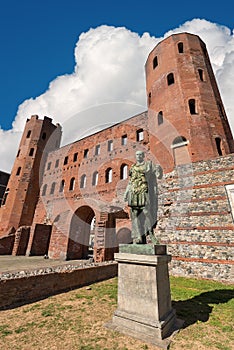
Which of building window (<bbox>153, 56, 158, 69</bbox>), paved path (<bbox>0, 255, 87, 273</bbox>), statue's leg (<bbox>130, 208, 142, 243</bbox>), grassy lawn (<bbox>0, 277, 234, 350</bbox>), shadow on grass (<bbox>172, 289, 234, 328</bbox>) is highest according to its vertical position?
building window (<bbox>153, 56, 158, 69</bbox>)

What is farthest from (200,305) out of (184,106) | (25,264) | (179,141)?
(184,106)

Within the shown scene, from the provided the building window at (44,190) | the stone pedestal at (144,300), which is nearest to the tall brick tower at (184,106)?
the stone pedestal at (144,300)

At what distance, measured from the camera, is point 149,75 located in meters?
17.0

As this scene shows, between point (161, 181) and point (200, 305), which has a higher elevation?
point (161, 181)

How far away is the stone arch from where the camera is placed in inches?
596

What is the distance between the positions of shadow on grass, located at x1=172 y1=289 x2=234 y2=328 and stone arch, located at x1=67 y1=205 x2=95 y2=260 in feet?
36.5

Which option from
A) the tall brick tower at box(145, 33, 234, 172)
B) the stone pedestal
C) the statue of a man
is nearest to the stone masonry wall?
the tall brick tower at box(145, 33, 234, 172)

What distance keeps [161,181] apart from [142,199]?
294 inches

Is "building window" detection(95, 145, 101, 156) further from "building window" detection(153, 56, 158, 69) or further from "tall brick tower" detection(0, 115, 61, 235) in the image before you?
"tall brick tower" detection(0, 115, 61, 235)

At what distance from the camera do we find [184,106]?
42.8 feet

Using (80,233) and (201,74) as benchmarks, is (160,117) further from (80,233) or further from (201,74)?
(80,233)

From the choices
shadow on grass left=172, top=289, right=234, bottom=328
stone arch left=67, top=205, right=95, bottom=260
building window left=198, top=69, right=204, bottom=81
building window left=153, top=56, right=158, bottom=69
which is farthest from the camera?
building window left=153, top=56, right=158, bottom=69

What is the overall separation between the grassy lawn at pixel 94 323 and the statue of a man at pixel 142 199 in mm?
1904

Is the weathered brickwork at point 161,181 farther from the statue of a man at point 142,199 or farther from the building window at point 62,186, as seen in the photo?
the statue of a man at point 142,199
